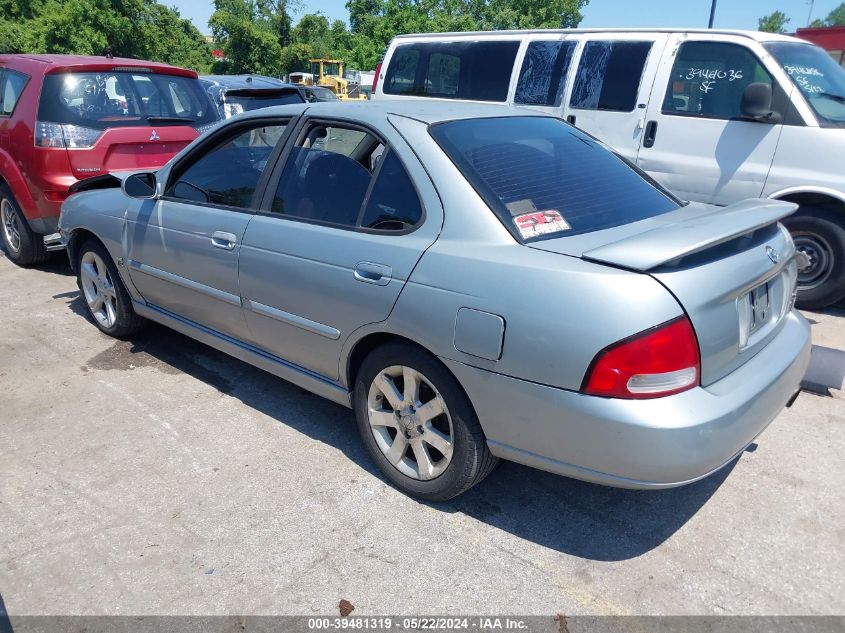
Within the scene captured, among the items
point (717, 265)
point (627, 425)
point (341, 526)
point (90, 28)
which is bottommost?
point (341, 526)

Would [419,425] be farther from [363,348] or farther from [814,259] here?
[814,259]

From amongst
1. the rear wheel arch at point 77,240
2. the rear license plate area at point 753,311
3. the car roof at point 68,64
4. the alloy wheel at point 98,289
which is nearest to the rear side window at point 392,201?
the rear license plate area at point 753,311

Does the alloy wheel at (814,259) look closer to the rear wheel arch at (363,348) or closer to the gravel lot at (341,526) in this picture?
the gravel lot at (341,526)

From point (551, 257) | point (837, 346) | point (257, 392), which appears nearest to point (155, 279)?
point (257, 392)

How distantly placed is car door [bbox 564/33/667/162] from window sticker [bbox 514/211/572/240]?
3.48 meters

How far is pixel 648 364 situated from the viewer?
7.11ft

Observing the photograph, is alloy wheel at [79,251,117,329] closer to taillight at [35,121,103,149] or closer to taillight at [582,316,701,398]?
taillight at [35,121,103,149]

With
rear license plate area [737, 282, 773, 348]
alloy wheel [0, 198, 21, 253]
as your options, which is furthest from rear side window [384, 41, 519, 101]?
rear license plate area [737, 282, 773, 348]

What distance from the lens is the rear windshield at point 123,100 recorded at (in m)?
5.68

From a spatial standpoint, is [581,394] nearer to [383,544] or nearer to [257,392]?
[383,544]

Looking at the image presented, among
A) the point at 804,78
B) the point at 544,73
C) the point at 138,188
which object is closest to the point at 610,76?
the point at 544,73

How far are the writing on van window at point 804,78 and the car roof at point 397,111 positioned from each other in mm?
2952

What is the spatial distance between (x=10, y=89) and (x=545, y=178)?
5608mm

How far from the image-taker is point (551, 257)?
2.38 meters
